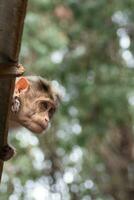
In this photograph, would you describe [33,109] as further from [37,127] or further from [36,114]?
[37,127]

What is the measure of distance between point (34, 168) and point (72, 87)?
142cm

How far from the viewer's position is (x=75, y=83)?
10562mm

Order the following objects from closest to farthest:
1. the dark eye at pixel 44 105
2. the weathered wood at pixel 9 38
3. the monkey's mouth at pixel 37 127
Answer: the weathered wood at pixel 9 38 → the monkey's mouth at pixel 37 127 → the dark eye at pixel 44 105

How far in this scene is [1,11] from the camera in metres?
2.74

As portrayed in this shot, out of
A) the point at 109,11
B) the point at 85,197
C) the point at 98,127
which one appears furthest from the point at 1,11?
the point at 85,197

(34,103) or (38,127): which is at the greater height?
(34,103)

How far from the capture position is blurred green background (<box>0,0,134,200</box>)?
9648mm

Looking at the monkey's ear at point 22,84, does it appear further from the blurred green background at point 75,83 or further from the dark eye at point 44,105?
the blurred green background at point 75,83

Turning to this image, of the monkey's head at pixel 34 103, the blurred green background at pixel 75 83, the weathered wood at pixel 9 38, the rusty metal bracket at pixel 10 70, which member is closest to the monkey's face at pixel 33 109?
the monkey's head at pixel 34 103

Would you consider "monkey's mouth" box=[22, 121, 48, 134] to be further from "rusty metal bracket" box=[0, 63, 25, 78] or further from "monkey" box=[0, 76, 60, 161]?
"rusty metal bracket" box=[0, 63, 25, 78]

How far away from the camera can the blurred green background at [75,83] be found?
9648 mm

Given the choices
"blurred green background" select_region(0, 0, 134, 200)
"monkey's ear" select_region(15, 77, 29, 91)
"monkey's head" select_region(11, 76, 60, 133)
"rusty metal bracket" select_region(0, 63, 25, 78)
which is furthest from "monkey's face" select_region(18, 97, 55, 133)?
"blurred green background" select_region(0, 0, 134, 200)

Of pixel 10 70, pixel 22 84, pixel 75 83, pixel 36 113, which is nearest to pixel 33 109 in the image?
pixel 36 113

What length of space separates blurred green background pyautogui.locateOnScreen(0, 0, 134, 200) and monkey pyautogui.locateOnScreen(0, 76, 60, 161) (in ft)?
14.0
